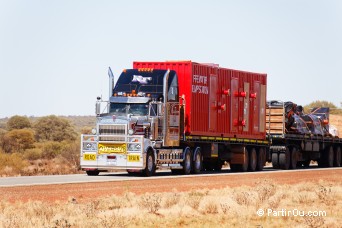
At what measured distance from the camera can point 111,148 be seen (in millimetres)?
36031

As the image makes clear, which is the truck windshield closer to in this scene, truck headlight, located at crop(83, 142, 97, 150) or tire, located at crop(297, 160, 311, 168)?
truck headlight, located at crop(83, 142, 97, 150)

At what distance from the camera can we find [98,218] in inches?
759

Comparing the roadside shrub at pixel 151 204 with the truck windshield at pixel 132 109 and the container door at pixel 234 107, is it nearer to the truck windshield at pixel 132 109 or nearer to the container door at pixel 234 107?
the truck windshield at pixel 132 109

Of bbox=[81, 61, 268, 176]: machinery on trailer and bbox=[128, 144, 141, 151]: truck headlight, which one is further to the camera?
bbox=[81, 61, 268, 176]: machinery on trailer

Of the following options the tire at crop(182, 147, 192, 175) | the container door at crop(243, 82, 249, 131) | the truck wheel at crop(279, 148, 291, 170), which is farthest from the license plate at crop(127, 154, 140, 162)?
the truck wheel at crop(279, 148, 291, 170)

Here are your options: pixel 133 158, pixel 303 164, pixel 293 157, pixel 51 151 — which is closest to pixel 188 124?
pixel 133 158

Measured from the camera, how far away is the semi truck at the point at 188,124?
119 feet

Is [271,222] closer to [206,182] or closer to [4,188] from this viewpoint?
[4,188]

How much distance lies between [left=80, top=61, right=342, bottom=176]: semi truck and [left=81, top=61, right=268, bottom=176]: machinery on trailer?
0.04 m

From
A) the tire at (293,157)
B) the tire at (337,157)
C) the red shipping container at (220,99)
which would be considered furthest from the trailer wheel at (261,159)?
the tire at (337,157)

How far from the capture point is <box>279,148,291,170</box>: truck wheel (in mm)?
48812

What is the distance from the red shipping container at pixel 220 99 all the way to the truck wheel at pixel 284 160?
5.44 ft

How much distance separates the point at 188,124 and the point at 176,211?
18870 mm

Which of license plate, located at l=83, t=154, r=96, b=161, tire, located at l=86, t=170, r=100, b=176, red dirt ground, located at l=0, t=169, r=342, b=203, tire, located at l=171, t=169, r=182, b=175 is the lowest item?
red dirt ground, located at l=0, t=169, r=342, b=203
